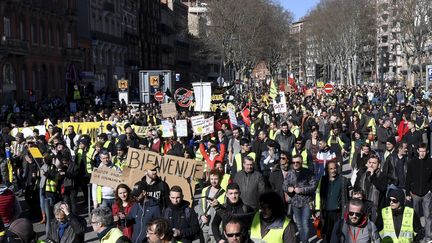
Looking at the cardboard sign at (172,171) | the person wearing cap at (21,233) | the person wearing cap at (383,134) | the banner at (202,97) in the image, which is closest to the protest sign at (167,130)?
the person wearing cap at (383,134)

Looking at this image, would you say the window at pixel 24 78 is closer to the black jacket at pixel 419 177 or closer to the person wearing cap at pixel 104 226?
the black jacket at pixel 419 177

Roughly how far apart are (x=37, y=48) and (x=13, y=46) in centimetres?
627

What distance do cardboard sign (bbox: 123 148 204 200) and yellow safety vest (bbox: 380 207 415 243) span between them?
3.14 meters

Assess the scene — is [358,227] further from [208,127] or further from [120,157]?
[208,127]

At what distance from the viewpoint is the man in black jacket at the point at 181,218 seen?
294 inches

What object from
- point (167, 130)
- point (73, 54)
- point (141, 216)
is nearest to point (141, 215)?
point (141, 216)

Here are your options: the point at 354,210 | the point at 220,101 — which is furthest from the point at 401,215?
the point at 220,101

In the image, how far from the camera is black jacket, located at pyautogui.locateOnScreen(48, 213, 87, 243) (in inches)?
293

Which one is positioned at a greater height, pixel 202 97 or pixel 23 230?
pixel 202 97

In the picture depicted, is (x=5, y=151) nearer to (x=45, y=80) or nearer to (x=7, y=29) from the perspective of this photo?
(x=7, y=29)

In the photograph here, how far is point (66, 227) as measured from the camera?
7.51 meters

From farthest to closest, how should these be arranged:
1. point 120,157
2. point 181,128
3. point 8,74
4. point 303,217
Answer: point 8,74, point 181,128, point 120,157, point 303,217

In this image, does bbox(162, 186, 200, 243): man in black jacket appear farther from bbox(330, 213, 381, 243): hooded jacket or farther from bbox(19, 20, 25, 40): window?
bbox(19, 20, 25, 40): window

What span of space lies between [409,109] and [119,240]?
18668mm
